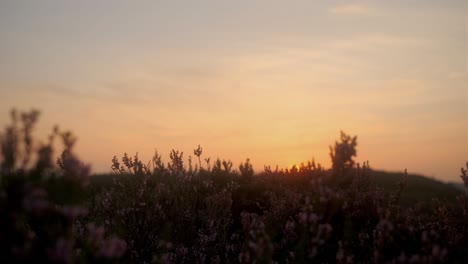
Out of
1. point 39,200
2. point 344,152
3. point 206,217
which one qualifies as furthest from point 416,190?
point 39,200

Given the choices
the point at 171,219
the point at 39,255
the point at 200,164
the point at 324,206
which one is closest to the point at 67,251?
the point at 39,255

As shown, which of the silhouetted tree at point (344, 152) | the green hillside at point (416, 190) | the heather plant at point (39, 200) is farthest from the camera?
the green hillside at point (416, 190)

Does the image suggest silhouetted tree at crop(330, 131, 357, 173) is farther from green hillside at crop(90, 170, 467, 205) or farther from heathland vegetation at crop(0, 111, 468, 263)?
green hillside at crop(90, 170, 467, 205)

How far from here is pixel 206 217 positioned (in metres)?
7.72

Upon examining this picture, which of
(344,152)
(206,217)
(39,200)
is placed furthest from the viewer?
(206,217)

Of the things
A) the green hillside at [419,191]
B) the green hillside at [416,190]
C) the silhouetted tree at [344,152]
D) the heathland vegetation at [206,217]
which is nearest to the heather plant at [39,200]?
the heathland vegetation at [206,217]

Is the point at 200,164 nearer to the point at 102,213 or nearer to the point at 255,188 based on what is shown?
the point at 255,188

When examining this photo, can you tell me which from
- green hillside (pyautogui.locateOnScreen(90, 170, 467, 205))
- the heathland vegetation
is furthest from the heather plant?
green hillside (pyautogui.locateOnScreen(90, 170, 467, 205))

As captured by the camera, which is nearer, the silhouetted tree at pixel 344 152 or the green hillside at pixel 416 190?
the silhouetted tree at pixel 344 152

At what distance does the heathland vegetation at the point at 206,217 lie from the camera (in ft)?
12.2

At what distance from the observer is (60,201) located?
3.89m

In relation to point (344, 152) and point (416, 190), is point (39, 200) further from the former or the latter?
point (416, 190)

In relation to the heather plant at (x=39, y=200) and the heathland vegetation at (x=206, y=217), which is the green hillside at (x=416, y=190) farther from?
the heather plant at (x=39, y=200)

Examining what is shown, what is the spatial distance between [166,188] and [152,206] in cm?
111
